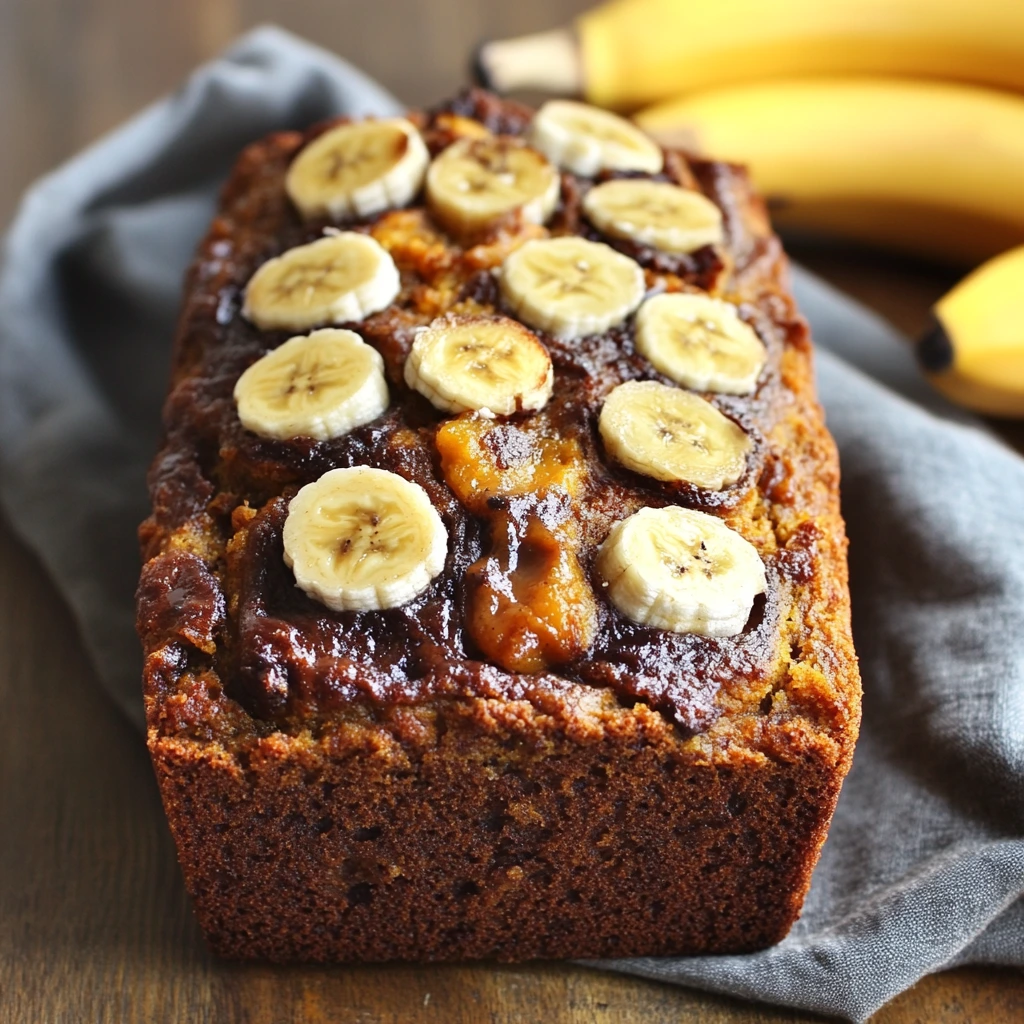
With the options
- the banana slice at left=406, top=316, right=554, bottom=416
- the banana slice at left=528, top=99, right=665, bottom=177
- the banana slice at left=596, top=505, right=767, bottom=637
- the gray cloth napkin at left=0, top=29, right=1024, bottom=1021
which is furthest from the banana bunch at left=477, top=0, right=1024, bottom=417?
the banana slice at left=596, top=505, right=767, bottom=637

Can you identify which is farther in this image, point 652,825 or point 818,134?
point 818,134

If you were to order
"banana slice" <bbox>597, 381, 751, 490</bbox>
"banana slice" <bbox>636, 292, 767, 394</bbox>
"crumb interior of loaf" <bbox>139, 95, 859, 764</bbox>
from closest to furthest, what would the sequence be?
"crumb interior of loaf" <bbox>139, 95, 859, 764</bbox>, "banana slice" <bbox>597, 381, 751, 490</bbox>, "banana slice" <bbox>636, 292, 767, 394</bbox>

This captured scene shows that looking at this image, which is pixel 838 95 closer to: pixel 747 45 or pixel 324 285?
pixel 747 45

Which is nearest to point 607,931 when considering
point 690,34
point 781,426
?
point 781,426

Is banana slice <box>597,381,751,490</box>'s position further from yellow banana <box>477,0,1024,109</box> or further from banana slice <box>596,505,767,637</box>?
yellow banana <box>477,0,1024,109</box>

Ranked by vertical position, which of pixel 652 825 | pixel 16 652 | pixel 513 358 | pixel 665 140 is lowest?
pixel 16 652

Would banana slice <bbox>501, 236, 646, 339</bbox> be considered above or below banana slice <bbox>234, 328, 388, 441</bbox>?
above

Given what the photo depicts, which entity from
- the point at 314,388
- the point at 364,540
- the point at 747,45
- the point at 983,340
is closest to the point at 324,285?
the point at 314,388

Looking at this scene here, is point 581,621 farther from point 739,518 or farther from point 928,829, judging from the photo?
point 928,829
